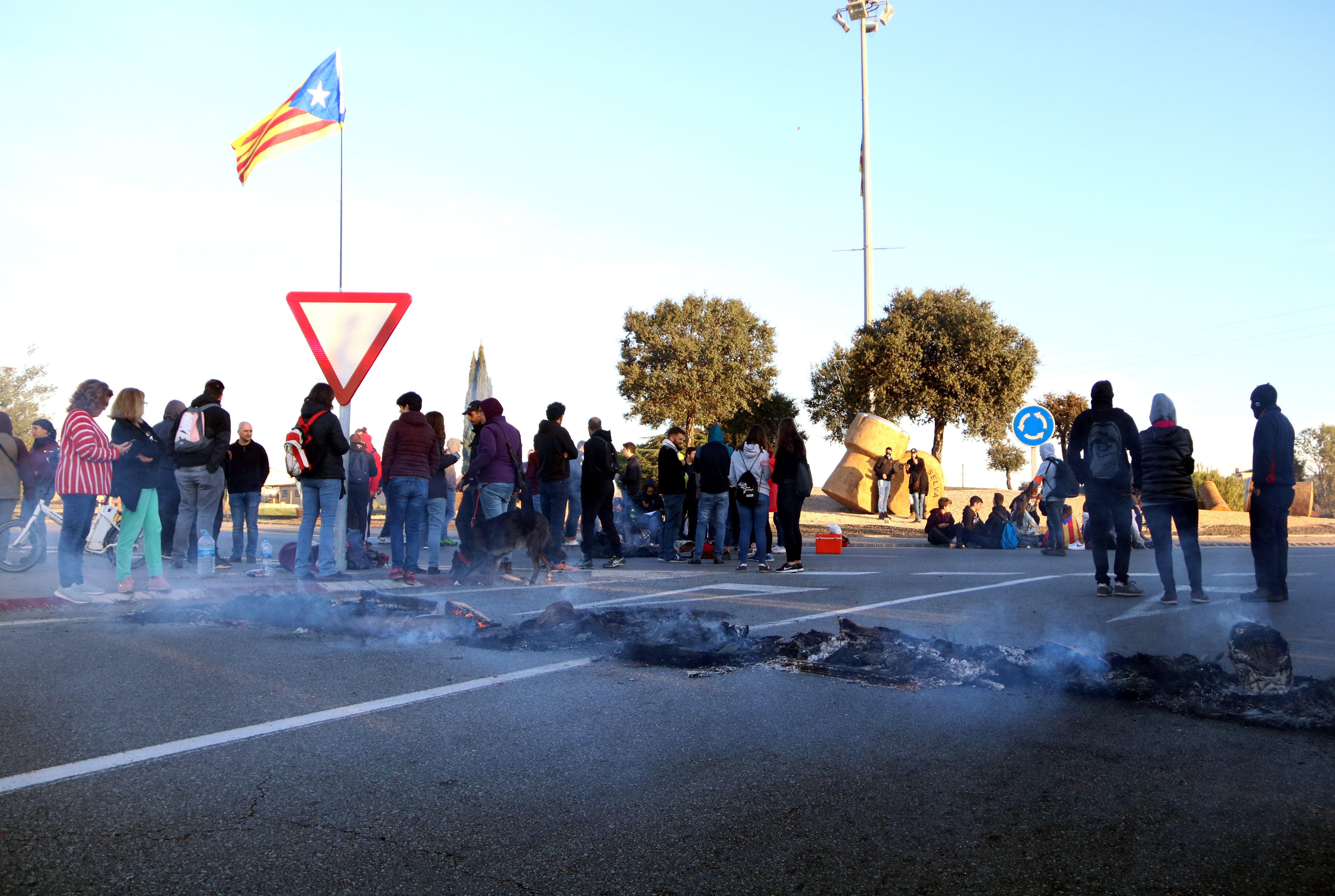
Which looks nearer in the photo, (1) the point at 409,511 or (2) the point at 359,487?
(1) the point at 409,511

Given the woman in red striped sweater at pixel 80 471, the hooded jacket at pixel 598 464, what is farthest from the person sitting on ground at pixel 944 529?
the woman in red striped sweater at pixel 80 471

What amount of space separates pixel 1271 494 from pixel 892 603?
356cm

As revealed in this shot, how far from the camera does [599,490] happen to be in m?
12.5

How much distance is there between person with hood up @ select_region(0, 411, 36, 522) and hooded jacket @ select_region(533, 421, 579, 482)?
536 centimetres

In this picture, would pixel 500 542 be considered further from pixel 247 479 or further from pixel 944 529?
pixel 944 529

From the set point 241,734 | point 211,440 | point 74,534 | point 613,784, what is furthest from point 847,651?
point 211,440

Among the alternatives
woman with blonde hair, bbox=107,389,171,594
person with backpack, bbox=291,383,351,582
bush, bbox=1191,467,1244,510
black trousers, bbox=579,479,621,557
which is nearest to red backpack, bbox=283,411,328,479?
person with backpack, bbox=291,383,351,582

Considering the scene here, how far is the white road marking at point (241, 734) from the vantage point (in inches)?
131

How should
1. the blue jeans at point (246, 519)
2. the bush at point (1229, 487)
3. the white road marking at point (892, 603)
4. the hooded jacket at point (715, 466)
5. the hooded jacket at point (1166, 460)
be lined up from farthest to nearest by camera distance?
1. the bush at point (1229, 487)
2. the hooded jacket at point (715, 466)
3. the blue jeans at point (246, 519)
4. the hooded jacket at point (1166, 460)
5. the white road marking at point (892, 603)

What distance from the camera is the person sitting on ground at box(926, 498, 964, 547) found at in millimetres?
18672

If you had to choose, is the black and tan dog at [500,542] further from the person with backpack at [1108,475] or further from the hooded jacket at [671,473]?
the person with backpack at [1108,475]

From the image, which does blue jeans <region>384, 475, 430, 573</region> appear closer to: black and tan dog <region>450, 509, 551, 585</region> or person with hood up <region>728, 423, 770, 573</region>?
black and tan dog <region>450, 509, 551, 585</region>

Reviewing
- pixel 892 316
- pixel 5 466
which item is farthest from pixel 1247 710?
pixel 892 316

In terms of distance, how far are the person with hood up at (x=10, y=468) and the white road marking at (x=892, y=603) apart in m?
7.97
